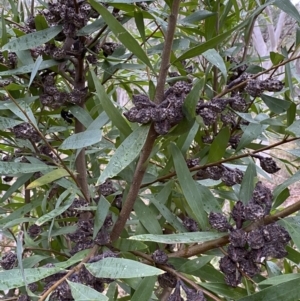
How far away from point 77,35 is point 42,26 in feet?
0.13

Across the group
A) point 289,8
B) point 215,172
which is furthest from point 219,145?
point 289,8

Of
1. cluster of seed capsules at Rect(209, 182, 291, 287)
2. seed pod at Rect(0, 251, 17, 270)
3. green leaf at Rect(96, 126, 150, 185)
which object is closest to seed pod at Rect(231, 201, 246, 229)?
cluster of seed capsules at Rect(209, 182, 291, 287)

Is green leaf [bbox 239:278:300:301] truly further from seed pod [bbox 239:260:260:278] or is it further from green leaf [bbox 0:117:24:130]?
green leaf [bbox 0:117:24:130]

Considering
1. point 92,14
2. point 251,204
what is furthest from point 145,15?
point 251,204

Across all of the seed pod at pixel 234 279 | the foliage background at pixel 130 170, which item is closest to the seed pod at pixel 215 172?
the foliage background at pixel 130 170

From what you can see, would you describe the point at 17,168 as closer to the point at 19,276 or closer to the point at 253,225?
the point at 19,276

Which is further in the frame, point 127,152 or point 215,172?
point 215,172

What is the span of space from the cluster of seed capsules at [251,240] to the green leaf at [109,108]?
Answer: 0.11 m

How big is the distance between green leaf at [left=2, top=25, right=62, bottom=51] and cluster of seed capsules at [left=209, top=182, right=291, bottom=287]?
234 mm

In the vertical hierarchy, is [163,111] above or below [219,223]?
above

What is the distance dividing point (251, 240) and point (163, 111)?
0.12 m

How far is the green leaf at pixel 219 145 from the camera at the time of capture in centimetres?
37

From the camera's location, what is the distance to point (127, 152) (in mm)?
304

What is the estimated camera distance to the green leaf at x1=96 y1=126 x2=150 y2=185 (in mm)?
297
